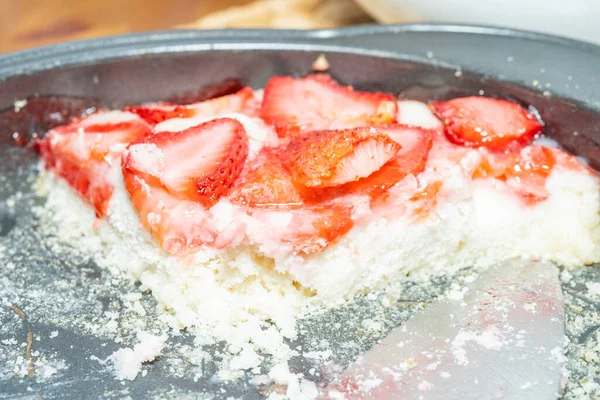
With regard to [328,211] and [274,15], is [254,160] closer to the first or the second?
[328,211]

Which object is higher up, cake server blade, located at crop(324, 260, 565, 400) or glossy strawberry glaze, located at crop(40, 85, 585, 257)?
glossy strawberry glaze, located at crop(40, 85, 585, 257)

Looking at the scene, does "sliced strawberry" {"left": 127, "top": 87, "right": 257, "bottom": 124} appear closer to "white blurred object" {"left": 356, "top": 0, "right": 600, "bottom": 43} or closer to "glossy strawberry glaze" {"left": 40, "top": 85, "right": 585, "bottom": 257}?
"glossy strawberry glaze" {"left": 40, "top": 85, "right": 585, "bottom": 257}

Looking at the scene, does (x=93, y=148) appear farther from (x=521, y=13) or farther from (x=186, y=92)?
(x=521, y=13)

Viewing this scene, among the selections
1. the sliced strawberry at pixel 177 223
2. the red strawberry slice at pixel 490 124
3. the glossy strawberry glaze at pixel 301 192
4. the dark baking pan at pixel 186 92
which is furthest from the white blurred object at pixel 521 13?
the sliced strawberry at pixel 177 223

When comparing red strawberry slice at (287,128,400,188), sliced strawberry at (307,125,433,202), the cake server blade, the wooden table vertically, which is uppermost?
the wooden table

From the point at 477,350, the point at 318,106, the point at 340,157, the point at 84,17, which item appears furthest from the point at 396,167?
the point at 84,17

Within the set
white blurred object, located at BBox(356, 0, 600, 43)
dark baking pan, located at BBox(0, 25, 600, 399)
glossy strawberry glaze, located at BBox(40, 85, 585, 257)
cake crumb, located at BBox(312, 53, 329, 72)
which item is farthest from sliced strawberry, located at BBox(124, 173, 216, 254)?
white blurred object, located at BBox(356, 0, 600, 43)
